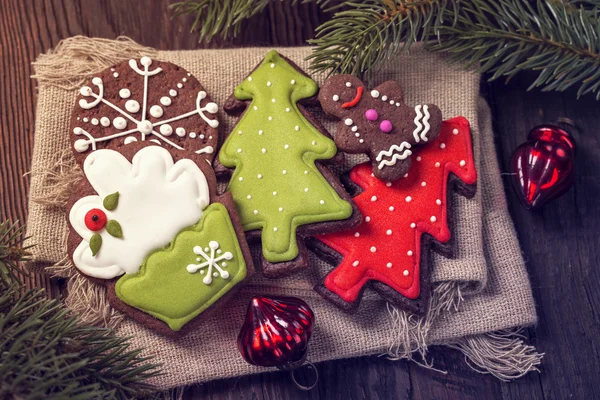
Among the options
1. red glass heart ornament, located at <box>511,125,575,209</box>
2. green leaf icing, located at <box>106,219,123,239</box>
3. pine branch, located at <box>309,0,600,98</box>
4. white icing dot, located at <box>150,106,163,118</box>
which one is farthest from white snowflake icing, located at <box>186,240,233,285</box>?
red glass heart ornament, located at <box>511,125,575,209</box>

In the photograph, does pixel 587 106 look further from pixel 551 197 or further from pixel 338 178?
pixel 338 178

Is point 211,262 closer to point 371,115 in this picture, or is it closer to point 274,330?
point 274,330

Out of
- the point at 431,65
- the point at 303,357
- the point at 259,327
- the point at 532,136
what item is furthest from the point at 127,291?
the point at 532,136

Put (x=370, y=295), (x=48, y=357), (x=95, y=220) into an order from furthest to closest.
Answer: (x=370, y=295) < (x=95, y=220) < (x=48, y=357)

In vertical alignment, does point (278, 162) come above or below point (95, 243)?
above

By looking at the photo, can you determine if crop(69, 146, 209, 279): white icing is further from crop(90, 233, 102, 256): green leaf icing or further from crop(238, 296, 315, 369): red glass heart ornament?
crop(238, 296, 315, 369): red glass heart ornament

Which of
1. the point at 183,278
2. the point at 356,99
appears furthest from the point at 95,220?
the point at 356,99
